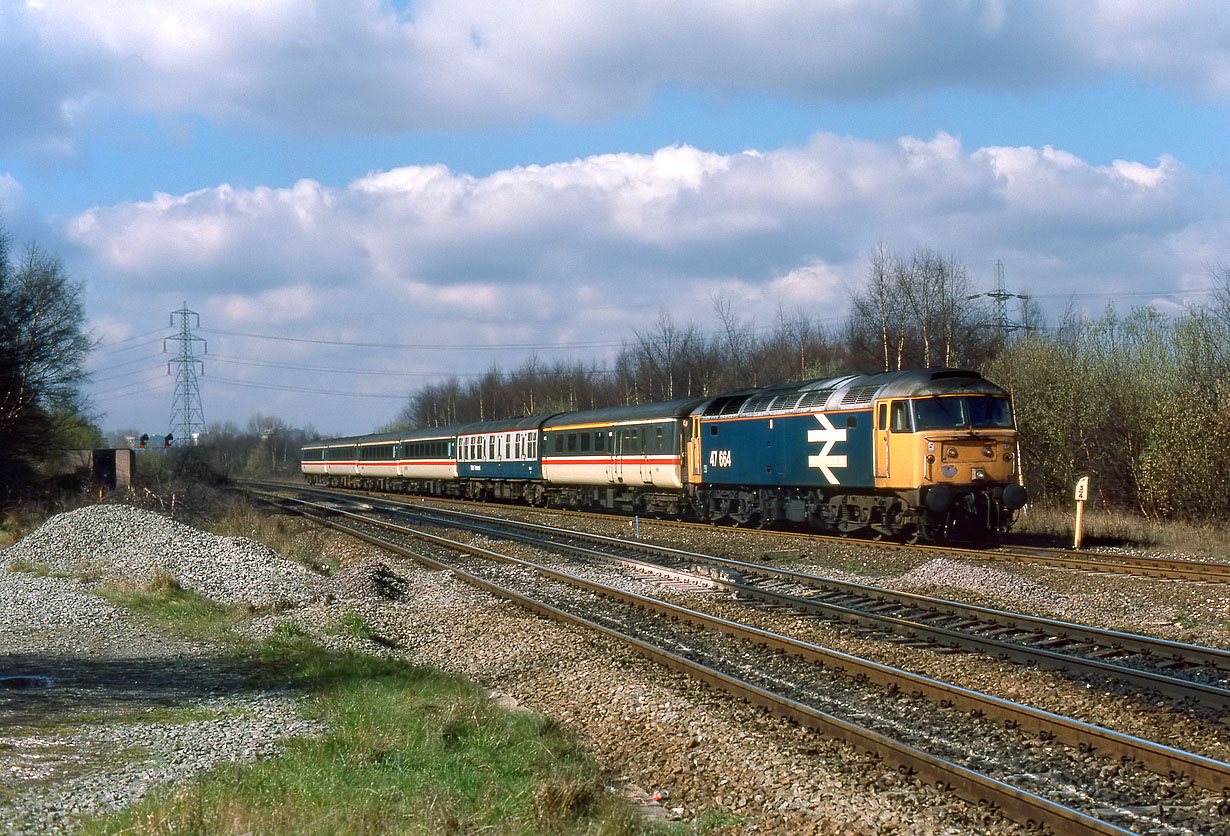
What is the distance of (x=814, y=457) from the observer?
2209 centimetres

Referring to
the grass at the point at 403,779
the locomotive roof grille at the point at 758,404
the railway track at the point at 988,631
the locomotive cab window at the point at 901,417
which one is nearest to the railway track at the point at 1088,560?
the locomotive cab window at the point at 901,417

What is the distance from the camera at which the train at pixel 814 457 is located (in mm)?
19469

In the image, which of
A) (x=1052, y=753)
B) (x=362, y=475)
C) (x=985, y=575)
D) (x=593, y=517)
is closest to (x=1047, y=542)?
(x=985, y=575)

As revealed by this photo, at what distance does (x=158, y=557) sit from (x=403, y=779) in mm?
16204

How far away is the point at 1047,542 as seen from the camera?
23062 mm

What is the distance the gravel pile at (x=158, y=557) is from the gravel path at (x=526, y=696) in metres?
0.13

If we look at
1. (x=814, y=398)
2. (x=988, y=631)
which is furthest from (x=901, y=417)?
(x=988, y=631)

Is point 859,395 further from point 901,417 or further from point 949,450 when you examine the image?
point 949,450

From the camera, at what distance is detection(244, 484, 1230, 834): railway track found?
20.4 ft

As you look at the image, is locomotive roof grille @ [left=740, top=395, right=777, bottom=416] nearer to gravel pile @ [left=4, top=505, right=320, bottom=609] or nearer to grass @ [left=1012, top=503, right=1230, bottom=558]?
grass @ [left=1012, top=503, right=1230, bottom=558]

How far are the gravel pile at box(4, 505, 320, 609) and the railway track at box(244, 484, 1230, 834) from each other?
7.45m

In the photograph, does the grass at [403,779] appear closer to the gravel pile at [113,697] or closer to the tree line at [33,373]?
the gravel pile at [113,697]

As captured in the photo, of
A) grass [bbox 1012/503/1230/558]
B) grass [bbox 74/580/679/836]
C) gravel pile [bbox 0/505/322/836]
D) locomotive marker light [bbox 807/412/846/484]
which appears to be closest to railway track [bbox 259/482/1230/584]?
locomotive marker light [bbox 807/412/846/484]

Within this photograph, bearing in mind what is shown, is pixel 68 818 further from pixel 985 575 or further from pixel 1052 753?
pixel 985 575
